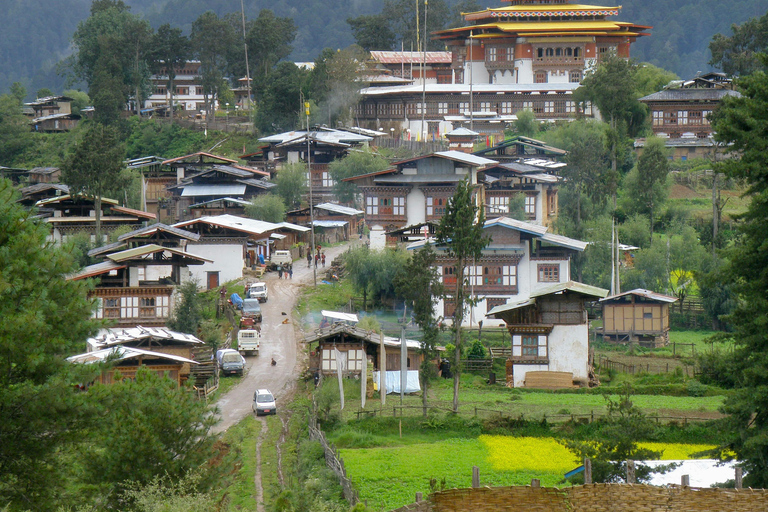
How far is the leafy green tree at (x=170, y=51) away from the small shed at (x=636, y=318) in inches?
2261

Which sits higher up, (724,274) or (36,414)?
(724,274)

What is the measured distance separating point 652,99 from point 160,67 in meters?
44.6

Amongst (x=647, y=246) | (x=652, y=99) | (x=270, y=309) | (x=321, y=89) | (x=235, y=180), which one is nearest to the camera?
(x=270, y=309)

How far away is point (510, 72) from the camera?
96.4m

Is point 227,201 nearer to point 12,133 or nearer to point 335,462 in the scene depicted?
point 12,133

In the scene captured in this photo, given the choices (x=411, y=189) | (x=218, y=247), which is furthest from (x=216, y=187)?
(x=218, y=247)

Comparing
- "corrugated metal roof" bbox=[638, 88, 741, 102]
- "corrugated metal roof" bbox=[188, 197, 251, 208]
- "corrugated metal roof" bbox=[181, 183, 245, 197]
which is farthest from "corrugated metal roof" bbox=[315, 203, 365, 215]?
"corrugated metal roof" bbox=[638, 88, 741, 102]

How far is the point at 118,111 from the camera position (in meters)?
99.0

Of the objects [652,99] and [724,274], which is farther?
[652,99]

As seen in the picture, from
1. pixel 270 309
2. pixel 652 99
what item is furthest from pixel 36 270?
pixel 652 99

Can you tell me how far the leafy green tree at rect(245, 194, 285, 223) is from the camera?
6988 cm

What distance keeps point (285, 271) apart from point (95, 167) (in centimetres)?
1131

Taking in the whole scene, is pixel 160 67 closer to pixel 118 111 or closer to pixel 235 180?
pixel 118 111

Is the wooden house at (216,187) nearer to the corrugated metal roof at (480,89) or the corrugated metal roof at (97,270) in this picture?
the corrugated metal roof at (480,89)
